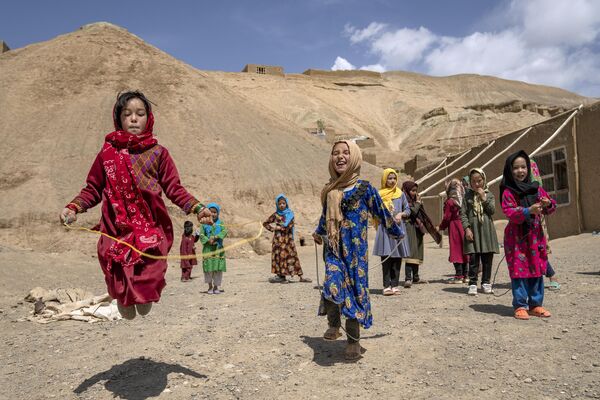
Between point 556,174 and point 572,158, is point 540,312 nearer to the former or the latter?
point 572,158

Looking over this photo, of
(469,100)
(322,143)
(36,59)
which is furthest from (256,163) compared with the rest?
(469,100)

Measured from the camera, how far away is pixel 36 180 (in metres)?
20.1

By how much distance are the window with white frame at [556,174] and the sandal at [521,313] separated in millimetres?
8822

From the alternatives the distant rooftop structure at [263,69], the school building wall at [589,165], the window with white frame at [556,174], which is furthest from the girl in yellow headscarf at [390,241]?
the distant rooftop structure at [263,69]

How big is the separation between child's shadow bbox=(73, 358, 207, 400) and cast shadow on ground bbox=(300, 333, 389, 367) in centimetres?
87

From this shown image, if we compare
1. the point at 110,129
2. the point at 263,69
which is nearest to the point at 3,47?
the point at 110,129

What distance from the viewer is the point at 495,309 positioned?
4953 mm

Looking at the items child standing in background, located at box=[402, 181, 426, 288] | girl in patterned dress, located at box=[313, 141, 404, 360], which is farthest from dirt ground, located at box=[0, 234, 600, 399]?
child standing in background, located at box=[402, 181, 426, 288]

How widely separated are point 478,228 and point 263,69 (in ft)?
201

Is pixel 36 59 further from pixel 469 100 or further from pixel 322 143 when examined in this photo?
pixel 469 100

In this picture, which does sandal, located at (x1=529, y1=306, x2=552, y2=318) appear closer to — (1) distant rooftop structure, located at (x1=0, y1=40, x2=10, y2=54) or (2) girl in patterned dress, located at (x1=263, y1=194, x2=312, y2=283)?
(2) girl in patterned dress, located at (x1=263, y1=194, x2=312, y2=283)

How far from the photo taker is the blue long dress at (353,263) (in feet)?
11.4

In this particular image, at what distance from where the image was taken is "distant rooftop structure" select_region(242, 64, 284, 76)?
63.1 meters

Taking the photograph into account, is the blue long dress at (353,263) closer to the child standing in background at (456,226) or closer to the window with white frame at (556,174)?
the child standing in background at (456,226)
